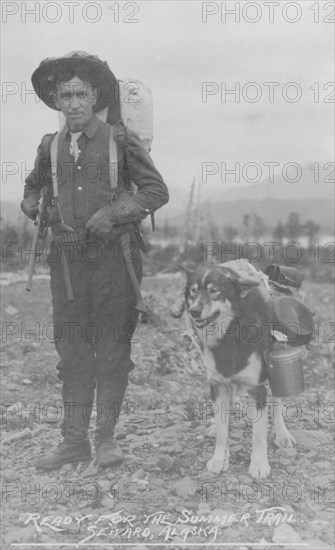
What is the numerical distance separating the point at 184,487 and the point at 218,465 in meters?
0.37

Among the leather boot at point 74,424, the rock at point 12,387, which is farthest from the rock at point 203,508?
the rock at point 12,387

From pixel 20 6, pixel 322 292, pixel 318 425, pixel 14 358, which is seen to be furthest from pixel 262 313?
pixel 322 292

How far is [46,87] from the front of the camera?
4.31 metres

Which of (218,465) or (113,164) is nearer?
(113,164)

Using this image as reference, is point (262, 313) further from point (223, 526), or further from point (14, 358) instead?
point (14, 358)

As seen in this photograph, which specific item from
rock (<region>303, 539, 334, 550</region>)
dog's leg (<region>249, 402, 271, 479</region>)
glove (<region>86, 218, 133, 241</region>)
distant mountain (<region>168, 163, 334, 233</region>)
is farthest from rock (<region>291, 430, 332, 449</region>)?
distant mountain (<region>168, 163, 334, 233</region>)

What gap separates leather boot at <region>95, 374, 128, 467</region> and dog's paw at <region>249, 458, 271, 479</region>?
0.91m

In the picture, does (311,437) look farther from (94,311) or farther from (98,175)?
(98,175)

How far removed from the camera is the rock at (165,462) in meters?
4.62

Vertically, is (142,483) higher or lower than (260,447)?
lower

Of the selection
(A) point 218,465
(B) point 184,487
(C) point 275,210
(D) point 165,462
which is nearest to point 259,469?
(A) point 218,465

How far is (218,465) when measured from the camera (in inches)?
179

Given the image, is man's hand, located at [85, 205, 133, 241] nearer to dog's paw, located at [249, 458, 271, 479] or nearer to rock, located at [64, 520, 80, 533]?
rock, located at [64, 520, 80, 533]

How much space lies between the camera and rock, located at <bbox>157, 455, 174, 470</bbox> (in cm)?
462
